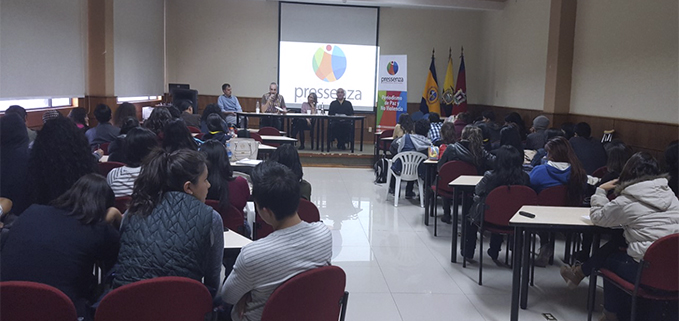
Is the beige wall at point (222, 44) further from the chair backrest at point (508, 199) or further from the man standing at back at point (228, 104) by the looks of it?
the chair backrest at point (508, 199)

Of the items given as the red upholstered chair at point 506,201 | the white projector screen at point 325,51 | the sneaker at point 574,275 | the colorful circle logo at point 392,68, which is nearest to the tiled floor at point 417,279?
the sneaker at point 574,275

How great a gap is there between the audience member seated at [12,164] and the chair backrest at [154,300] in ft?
6.37

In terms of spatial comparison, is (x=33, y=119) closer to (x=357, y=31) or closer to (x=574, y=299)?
(x=574, y=299)

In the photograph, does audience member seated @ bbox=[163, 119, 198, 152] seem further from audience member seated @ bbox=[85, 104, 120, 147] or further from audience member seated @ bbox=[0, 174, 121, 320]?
audience member seated @ bbox=[0, 174, 121, 320]

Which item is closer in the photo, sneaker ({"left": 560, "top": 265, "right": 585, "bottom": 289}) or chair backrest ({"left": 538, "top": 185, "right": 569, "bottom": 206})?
sneaker ({"left": 560, "top": 265, "right": 585, "bottom": 289})

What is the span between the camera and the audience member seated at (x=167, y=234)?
199 centimetres

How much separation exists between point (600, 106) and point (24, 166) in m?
7.25

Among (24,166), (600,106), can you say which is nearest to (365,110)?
(600,106)

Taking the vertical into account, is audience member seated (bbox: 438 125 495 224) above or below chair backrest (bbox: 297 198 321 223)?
above

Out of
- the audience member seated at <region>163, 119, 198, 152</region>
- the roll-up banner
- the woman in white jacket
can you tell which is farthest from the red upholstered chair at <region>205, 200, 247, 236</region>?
the roll-up banner

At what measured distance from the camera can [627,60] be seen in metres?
6.90

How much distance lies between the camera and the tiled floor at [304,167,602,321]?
350 cm

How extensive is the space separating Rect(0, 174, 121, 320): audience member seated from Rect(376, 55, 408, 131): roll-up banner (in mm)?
9002

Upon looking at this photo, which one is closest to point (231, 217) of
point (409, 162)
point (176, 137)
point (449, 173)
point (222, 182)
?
point (222, 182)
